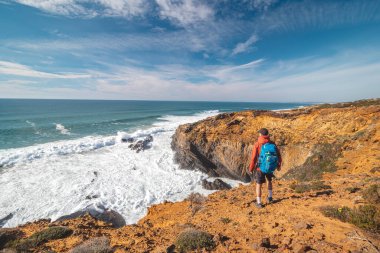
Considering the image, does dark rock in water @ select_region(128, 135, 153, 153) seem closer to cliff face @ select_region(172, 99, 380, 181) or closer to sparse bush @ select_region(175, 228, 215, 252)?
cliff face @ select_region(172, 99, 380, 181)

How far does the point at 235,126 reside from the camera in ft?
61.0

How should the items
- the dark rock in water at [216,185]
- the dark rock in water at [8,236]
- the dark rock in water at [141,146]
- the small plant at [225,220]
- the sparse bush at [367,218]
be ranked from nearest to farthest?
the sparse bush at [367,218] < the small plant at [225,220] < the dark rock in water at [8,236] < the dark rock in water at [216,185] < the dark rock in water at [141,146]

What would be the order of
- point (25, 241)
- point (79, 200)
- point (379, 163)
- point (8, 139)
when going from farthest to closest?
point (8, 139) < point (79, 200) < point (379, 163) < point (25, 241)

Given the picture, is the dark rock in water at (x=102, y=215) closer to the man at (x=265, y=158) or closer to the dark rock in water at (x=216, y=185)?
the dark rock in water at (x=216, y=185)

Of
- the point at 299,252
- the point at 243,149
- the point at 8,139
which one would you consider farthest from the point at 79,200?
the point at 8,139

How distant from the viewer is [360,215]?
14.7 ft

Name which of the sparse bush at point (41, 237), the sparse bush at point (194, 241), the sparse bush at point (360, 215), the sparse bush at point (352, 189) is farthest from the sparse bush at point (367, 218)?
the sparse bush at point (41, 237)

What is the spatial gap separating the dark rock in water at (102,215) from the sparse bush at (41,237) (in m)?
3.72

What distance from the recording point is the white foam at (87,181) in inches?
478

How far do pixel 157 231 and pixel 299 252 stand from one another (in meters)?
3.62

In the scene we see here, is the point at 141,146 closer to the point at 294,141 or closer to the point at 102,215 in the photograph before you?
the point at 102,215

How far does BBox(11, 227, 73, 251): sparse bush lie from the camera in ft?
17.5

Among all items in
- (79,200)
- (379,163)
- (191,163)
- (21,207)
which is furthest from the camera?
(191,163)

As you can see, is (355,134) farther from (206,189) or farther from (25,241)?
(25,241)
